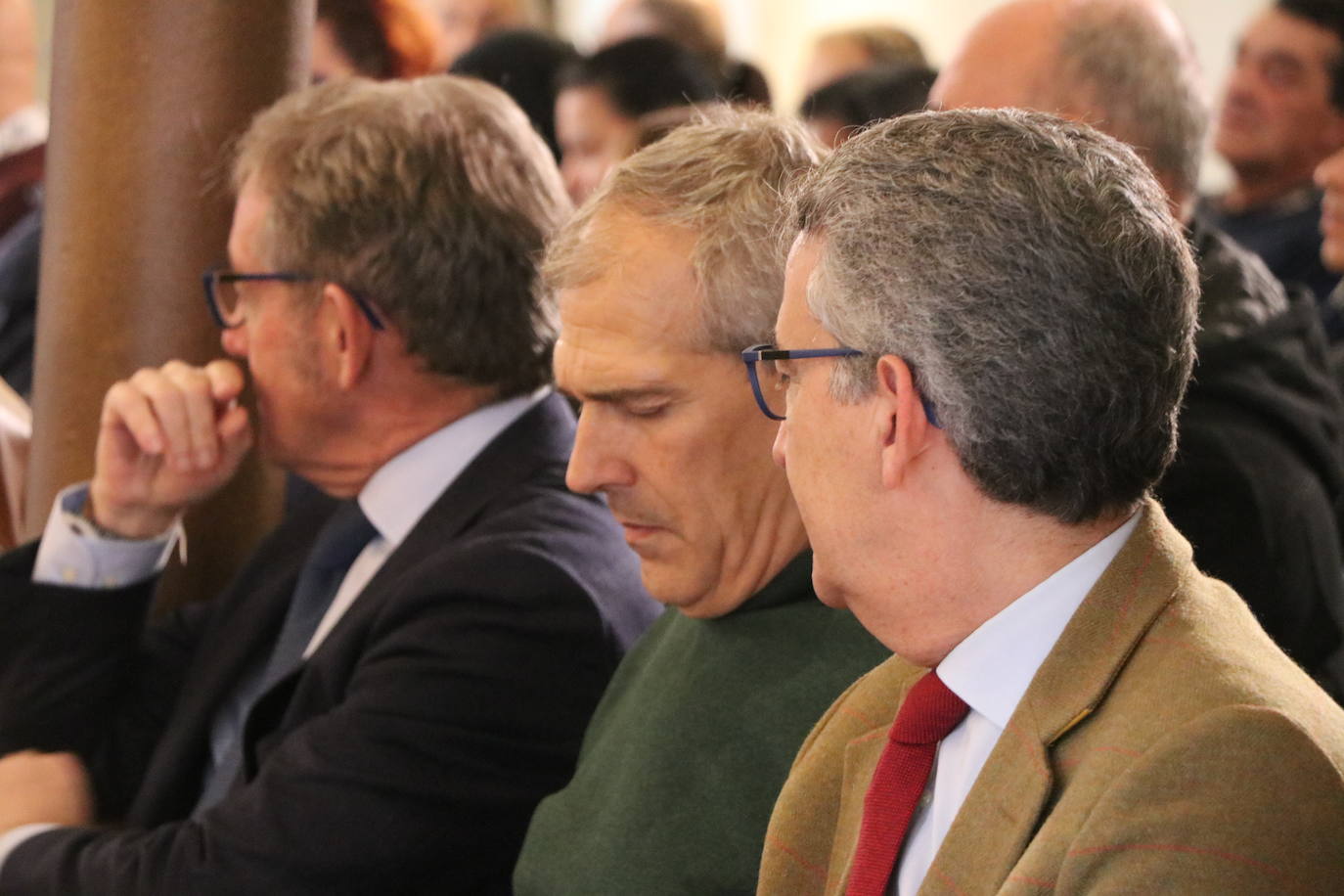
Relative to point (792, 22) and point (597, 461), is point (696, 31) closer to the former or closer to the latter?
point (597, 461)

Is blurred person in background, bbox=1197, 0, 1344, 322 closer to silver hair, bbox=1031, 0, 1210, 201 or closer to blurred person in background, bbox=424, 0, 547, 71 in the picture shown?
silver hair, bbox=1031, 0, 1210, 201

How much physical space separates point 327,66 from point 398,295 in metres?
1.94

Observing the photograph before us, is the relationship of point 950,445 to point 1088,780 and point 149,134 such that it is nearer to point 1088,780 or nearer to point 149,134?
point 1088,780

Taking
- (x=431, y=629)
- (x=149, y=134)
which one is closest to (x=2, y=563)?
(x=149, y=134)

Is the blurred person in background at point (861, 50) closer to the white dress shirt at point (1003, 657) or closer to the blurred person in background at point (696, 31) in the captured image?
the blurred person in background at point (696, 31)

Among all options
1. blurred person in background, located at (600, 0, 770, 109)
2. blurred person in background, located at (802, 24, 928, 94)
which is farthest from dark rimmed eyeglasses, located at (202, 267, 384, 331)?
blurred person in background, located at (802, 24, 928, 94)

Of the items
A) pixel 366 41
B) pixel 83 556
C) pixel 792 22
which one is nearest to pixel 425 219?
pixel 83 556

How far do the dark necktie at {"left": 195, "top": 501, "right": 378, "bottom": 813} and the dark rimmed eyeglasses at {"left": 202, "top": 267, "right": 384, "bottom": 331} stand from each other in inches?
11.4

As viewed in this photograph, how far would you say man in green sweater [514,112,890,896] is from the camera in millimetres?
1638

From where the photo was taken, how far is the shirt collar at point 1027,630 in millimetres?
1205

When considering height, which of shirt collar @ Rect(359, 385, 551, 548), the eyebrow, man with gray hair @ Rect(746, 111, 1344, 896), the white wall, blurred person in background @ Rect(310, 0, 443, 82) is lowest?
the white wall

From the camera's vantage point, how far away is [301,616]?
7.48ft

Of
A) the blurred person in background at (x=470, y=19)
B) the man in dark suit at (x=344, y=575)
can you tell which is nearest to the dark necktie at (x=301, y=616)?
the man in dark suit at (x=344, y=575)

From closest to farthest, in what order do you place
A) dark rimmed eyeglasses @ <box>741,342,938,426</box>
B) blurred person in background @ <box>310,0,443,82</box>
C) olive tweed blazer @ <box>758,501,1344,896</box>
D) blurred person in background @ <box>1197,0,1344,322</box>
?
1. olive tweed blazer @ <box>758,501,1344,896</box>
2. dark rimmed eyeglasses @ <box>741,342,938,426</box>
3. blurred person in background @ <box>310,0,443,82</box>
4. blurred person in background @ <box>1197,0,1344,322</box>
